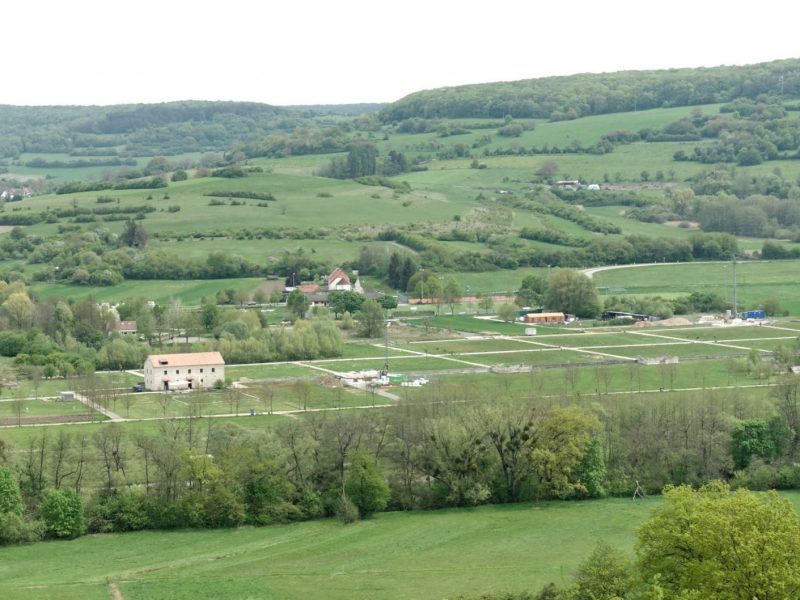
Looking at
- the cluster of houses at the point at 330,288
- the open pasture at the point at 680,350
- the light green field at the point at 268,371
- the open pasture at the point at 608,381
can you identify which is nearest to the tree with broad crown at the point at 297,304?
the cluster of houses at the point at 330,288

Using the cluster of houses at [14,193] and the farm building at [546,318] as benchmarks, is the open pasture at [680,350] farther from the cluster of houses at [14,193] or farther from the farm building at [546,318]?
the cluster of houses at [14,193]

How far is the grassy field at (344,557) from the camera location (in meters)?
32.6

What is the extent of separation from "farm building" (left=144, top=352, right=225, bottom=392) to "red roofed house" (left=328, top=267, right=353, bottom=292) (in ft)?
106

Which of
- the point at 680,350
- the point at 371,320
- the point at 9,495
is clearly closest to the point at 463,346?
the point at 371,320

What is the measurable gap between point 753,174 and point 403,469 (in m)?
108

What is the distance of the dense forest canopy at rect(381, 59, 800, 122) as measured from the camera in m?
174

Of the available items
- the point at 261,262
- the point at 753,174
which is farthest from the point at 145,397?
the point at 753,174

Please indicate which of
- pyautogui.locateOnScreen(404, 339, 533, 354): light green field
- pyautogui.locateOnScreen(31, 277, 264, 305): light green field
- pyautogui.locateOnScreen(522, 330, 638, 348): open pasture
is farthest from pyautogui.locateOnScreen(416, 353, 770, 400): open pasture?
pyautogui.locateOnScreen(31, 277, 264, 305): light green field

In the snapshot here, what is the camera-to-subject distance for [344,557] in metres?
35.5

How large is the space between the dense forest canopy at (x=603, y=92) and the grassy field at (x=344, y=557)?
140470 mm

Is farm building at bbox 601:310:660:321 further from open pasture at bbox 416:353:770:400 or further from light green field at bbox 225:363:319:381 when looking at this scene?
light green field at bbox 225:363:319:381

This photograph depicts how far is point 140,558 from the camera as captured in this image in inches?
1393

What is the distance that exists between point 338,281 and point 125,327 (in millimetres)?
20148

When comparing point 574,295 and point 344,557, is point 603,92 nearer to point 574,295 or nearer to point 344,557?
point 574,295
